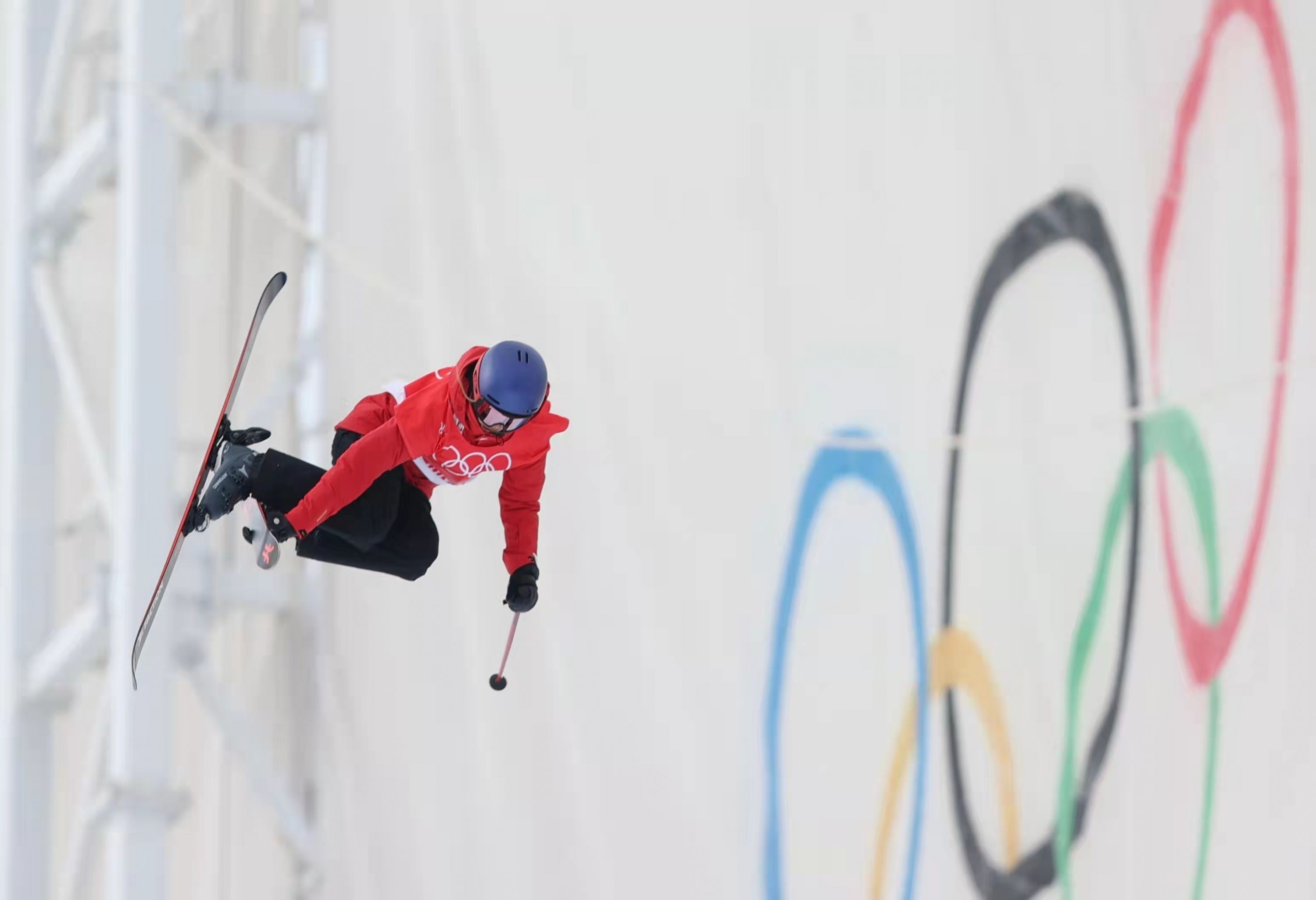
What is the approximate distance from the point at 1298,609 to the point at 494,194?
4.98 feet

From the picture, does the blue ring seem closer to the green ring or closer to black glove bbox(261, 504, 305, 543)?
the green ring

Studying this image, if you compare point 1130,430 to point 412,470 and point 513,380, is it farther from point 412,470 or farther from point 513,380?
point 513,380

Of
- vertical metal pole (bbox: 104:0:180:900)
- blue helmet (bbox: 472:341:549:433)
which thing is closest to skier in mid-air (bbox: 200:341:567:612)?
blue helmet (bbox: 472:341:549:433)

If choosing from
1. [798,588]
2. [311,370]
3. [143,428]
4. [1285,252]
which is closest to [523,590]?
[798,588]

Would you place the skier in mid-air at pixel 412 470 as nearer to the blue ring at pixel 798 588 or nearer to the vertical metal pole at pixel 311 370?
the blue ring at pixel 798 588

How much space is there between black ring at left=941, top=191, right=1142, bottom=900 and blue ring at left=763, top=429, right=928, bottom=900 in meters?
0.06

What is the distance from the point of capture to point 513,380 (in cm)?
111

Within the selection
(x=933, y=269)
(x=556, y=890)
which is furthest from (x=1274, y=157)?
(x=556, y=890)

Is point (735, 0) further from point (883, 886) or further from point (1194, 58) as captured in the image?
point (883, 886)

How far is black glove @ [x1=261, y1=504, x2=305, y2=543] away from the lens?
117 centimetres

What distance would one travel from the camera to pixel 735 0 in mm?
2639

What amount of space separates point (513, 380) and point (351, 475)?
0.60 ft

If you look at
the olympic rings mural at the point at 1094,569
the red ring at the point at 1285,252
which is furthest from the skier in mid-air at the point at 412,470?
the red ring at the point at 1285,252

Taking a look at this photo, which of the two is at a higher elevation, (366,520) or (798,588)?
(366,520)
